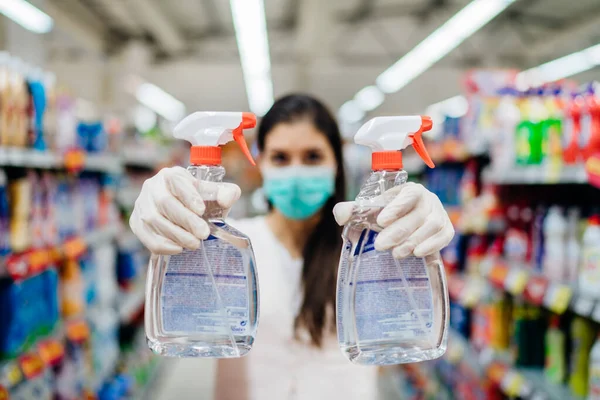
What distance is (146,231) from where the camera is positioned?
0.79 m

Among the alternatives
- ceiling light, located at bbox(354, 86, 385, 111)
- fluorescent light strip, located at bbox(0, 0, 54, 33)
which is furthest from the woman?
ceiling light, located at bbox(354, 86, 385, 111)

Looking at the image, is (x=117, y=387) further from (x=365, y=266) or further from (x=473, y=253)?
(x=365, y=266)

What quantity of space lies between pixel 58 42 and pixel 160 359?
680cm

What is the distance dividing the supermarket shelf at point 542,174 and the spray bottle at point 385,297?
3.79ft

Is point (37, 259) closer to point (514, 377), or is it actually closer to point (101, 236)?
point (101, 236)

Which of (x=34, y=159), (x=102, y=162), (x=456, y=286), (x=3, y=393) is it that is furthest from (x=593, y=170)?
(x=102, y=162)

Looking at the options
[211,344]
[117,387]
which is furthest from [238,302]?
[117,387]

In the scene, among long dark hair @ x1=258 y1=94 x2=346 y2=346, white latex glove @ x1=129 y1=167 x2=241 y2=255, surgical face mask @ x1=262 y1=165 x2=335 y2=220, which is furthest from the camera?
long dark hair @ x1=258 y1=94 x2=346 y2=346

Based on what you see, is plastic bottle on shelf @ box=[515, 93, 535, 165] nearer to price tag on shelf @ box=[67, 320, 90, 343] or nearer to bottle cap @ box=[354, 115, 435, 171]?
bottle cap @ box=[354, 115, 435, 171]

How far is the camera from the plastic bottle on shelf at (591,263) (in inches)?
68.2

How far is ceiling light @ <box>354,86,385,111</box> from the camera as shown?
41.7 ft

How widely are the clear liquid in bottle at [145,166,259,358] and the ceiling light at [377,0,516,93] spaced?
17.9 feet

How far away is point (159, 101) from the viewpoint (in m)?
13.0

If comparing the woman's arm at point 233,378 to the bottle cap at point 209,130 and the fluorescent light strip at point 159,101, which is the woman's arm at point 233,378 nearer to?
the bottle cap at point 209,130
